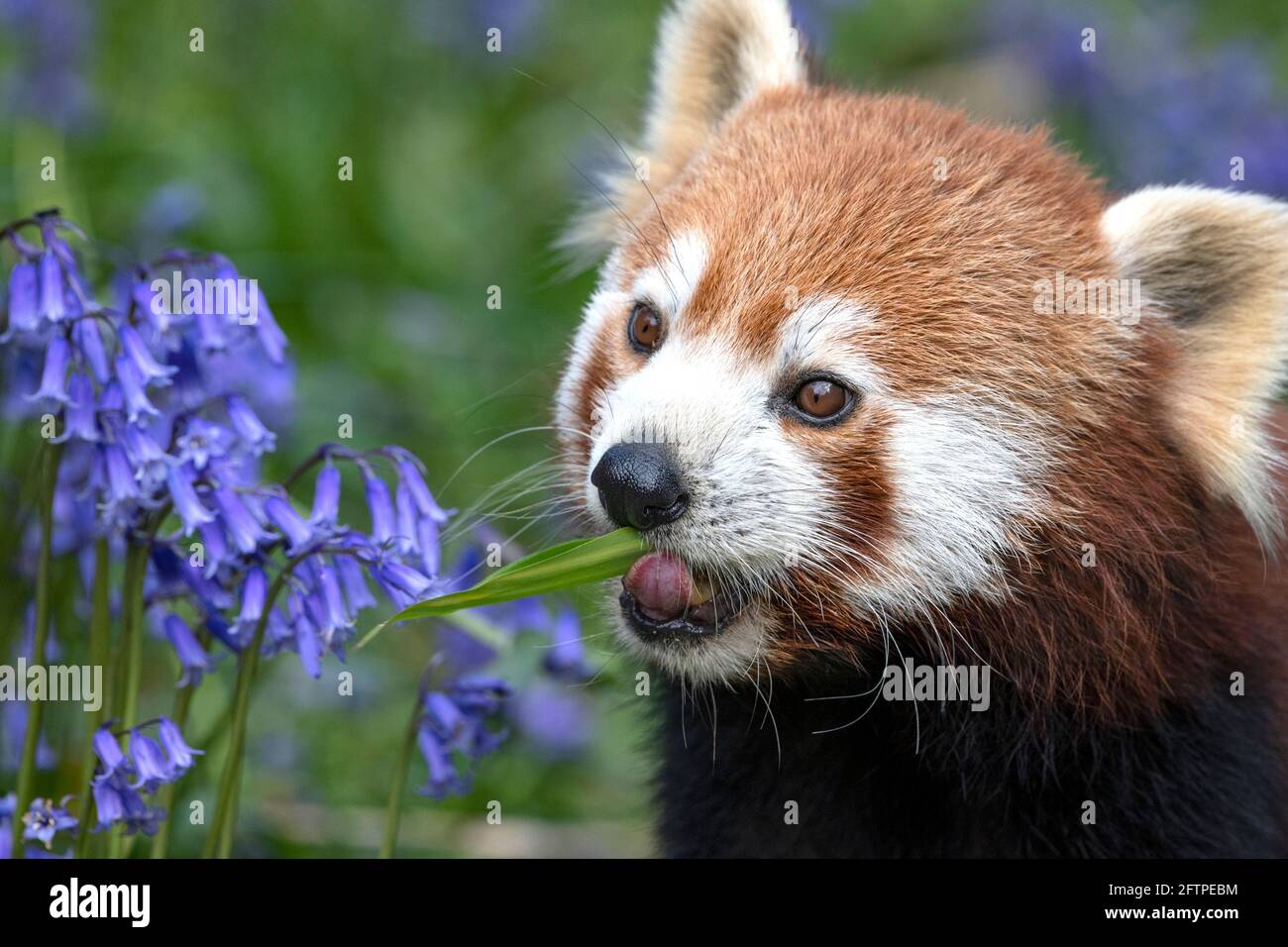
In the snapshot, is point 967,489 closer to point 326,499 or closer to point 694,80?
point 326,499

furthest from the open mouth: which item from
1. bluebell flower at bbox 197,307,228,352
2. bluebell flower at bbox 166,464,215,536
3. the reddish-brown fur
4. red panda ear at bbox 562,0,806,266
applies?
red panda ear at bbox 562,0,806,266

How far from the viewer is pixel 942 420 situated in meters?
2.97

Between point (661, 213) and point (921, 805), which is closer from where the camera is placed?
point (921, 805)

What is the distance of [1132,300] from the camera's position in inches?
122

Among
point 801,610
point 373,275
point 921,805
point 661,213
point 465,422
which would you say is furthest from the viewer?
point 373,275

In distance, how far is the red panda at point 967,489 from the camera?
2932 millimetres

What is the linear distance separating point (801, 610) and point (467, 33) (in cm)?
472

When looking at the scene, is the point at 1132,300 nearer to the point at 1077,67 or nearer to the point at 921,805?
the point at 921,805

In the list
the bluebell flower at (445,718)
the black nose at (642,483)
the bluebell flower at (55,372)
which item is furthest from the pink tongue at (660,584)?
the bluebell flower at (55,372)

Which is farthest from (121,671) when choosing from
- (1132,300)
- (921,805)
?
(1132,300)

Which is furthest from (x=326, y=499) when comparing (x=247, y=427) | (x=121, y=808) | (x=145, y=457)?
(x=121, y=808)

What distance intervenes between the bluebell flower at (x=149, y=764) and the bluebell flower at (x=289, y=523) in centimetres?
Answer: 44

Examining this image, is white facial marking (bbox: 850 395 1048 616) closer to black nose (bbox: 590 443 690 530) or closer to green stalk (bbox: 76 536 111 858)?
black nose (bbox: 590 443 690 530)

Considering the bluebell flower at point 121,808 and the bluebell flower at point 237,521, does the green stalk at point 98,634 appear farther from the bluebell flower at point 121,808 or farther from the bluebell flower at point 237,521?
the bluebell flower at point 237,521
